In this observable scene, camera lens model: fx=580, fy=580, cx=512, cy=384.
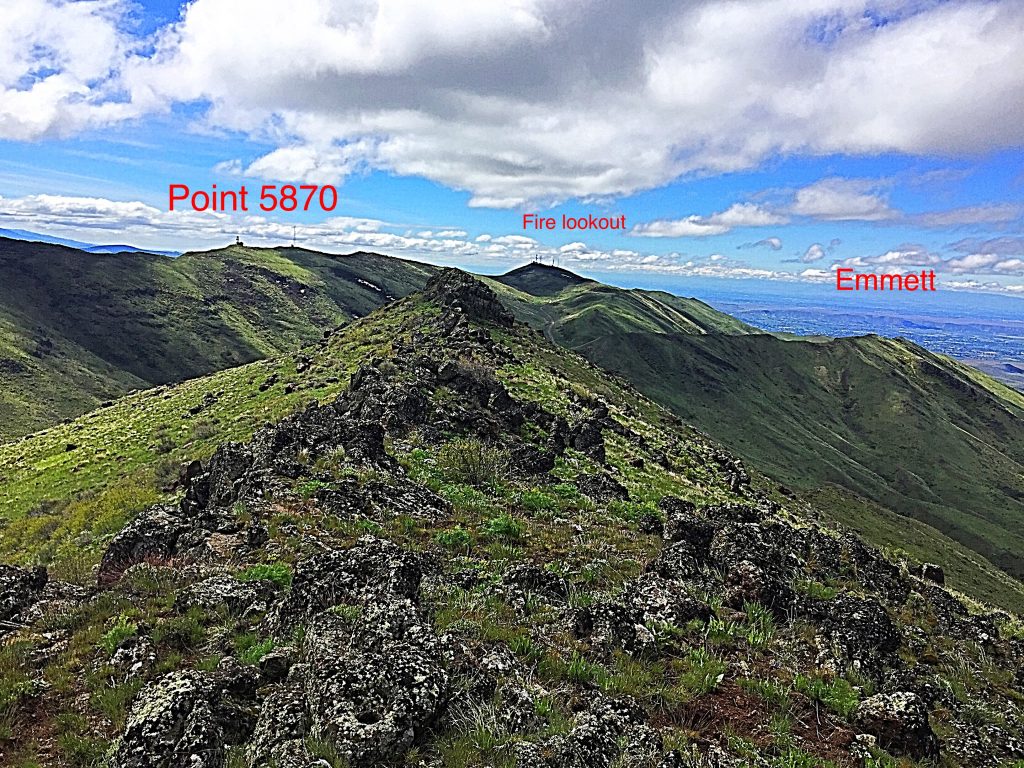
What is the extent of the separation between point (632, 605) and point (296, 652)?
6.78 meters

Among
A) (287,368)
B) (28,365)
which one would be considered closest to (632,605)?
(287,368)

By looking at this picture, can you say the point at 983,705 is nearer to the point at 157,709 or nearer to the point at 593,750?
the point at 593,750

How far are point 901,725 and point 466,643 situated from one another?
274 inches

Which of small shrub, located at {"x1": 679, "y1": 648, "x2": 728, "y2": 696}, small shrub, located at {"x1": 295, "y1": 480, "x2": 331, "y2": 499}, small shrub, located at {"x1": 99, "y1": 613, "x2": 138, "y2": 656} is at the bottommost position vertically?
small shrub, located at {"x1": 679, "y1": 648, "x2": 728, "y2": 696}

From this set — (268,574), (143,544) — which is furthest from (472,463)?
(268,574)

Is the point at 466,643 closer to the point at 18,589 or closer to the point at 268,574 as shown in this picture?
the point at 268,574

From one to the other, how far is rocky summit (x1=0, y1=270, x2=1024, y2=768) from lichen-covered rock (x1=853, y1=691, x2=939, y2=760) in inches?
1.3

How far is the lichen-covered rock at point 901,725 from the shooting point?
29.1 ft

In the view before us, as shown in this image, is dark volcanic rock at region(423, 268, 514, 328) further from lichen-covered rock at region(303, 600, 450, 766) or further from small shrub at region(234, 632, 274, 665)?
lichen-covered rock at region(303, 600, 450, 766)

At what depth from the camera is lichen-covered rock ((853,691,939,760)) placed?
8.86 m

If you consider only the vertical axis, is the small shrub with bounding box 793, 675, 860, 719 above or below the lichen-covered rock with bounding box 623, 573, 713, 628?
below

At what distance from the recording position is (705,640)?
11672 millimetres

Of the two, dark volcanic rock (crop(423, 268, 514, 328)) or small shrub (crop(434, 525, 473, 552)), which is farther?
dark volcanic rock (crop(423, 268, 514, 328))

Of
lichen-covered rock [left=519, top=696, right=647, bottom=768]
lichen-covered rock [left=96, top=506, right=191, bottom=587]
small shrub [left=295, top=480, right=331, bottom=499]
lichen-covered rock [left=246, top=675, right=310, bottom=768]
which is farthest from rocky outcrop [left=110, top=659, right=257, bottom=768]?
small shrub [left=295, top=480, right=331, bottom=499]
